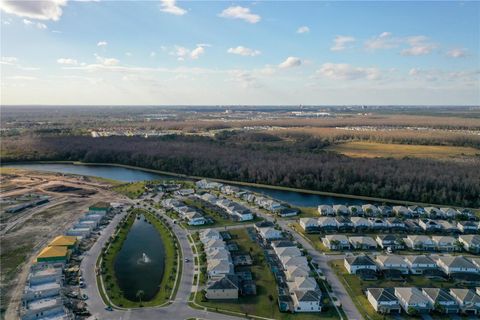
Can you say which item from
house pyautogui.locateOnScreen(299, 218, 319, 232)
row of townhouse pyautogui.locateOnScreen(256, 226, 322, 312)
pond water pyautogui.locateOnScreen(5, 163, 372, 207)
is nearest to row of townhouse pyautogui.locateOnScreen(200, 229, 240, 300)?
row of townhouse pyautogui.locateOnScreen(256, 226, 322, 312)

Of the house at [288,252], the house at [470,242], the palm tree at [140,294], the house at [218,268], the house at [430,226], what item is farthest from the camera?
the house at [430,226]

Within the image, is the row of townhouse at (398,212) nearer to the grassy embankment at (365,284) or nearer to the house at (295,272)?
the grassy embankment at (365,284)

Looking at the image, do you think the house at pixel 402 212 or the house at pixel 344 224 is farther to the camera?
the house at pixel 402 212

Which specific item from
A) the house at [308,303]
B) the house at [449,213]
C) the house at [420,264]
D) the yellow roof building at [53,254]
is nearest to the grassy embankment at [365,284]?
the house at [420,264]

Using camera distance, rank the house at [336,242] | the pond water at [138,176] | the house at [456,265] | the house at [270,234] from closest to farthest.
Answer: the house at [456,265], the house at [336,242], the house at [270,234], the pond water at [138,176]

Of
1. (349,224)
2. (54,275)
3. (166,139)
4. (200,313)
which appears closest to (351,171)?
(349,224)

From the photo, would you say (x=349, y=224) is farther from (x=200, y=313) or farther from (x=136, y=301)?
(x=136, y=301)

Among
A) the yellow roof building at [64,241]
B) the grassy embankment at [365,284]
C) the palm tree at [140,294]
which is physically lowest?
the palm tree at [140,294]
